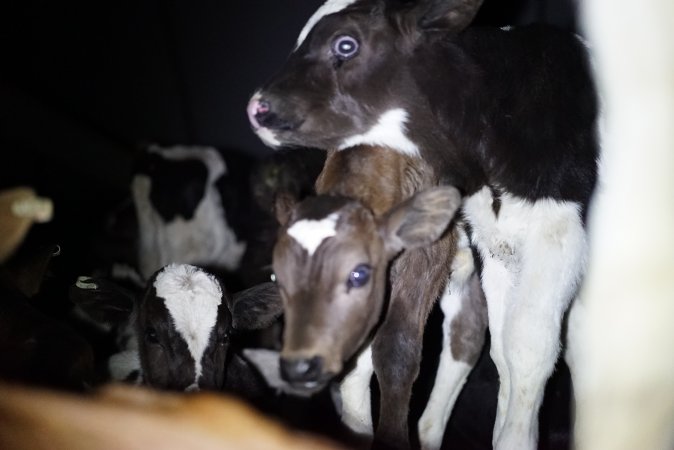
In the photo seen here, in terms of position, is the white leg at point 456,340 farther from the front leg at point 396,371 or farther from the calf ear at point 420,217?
the calf ear at point 420,217

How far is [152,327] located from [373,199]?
2.46ft

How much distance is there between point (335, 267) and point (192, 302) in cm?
69

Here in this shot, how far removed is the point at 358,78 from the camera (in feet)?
5.58

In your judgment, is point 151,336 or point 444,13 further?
point 151,336

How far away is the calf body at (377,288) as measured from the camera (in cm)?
148

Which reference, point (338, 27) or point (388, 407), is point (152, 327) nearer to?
point (388, 407)

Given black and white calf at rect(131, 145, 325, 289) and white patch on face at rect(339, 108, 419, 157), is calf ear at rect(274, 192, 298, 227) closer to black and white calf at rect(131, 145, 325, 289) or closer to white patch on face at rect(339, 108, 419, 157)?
white patch on face at rect(339, 108, 419, 157)

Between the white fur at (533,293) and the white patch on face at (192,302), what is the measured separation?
73 centimetres

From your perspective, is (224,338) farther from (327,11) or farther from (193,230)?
(193,230)

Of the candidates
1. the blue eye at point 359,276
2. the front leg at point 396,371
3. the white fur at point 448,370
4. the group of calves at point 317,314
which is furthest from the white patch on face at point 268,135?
the white fur at point 448,370

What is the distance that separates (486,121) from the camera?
1826mm

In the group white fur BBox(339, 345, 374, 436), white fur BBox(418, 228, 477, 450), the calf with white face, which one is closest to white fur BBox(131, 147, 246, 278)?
white fur BBox(418, 228, 477, 450)

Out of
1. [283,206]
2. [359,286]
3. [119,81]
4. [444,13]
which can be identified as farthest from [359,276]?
[119,81]

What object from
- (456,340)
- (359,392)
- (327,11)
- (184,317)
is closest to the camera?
(327,11)
